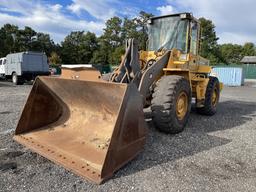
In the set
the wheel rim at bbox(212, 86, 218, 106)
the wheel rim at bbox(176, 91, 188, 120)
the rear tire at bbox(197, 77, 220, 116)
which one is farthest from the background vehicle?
the wheel rim at bbox(176, 91, 188, 120)

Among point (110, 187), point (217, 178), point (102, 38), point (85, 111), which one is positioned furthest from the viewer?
point (102, 38)

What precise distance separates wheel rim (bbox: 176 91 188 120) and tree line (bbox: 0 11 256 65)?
137 ft

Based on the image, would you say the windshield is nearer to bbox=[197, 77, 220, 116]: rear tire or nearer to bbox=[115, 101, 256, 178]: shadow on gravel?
bbox=[197, 77, 220, 116]: rear tire

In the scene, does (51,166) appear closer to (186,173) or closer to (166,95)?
(186,173)

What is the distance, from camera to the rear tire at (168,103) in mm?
4961

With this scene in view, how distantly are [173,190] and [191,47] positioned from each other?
4268 millimetres

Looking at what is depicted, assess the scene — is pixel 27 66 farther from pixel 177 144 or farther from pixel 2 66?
pixel 177 144

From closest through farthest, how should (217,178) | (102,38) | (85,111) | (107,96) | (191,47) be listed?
(217,178), (107,96), (85,111), (191,47), (102,38)

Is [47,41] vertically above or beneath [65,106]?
above

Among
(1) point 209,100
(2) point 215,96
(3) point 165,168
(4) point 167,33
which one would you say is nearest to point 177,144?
(3) point 165,168

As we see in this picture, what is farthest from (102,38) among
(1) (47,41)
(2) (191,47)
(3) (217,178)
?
(3) (217,178)

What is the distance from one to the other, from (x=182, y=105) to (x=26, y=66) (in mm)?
15559

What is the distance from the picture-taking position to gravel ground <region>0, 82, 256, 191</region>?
3285 millimetres

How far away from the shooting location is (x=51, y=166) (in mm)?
3736
